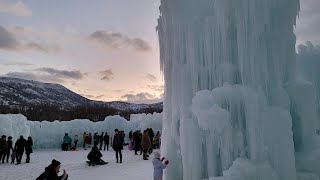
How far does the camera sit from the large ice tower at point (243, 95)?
8.35 metres

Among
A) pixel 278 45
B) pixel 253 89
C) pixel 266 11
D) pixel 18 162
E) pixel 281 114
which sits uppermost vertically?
pixel 266 11

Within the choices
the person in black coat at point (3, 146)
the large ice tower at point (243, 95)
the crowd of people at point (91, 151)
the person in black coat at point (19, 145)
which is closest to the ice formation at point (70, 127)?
the crowd of people at point (91, 151)

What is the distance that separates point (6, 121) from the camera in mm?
26219

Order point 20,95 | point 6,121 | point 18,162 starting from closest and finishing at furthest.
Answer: point 18,162 → point 6,121 → point 20,95

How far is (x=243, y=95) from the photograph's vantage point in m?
8.60

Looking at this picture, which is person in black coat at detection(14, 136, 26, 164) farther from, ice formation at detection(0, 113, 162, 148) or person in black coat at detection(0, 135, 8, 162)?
ice formation at detection(0, 113, 162, 148)

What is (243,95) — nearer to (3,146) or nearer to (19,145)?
(19,145)

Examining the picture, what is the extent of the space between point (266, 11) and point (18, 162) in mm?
16119

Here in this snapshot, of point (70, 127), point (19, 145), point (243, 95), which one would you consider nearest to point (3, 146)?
point (19, 145)

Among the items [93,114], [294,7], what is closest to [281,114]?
[294,7]

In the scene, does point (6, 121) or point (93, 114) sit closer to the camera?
point (6, 121)

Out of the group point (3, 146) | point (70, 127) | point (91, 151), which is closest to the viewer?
point (91, 151)

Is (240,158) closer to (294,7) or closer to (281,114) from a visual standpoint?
(281,114)

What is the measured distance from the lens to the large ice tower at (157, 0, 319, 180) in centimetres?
835
